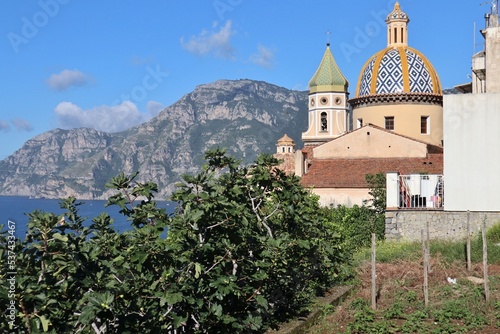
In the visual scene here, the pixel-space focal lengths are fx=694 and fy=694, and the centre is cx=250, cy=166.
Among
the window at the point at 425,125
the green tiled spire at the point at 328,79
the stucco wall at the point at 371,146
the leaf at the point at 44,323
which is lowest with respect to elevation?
the leaf at the point at 44,323

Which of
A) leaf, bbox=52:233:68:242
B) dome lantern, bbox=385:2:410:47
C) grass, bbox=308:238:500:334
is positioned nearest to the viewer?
leaf, bbox=52:233:68:242

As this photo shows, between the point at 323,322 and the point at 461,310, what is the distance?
2.54m

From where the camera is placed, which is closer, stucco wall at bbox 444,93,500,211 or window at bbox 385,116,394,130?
stucco wall at bbox 444,93,500,211

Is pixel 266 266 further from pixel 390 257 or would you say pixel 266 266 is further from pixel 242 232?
pixel 390 257

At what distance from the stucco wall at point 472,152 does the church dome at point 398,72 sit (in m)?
22.3

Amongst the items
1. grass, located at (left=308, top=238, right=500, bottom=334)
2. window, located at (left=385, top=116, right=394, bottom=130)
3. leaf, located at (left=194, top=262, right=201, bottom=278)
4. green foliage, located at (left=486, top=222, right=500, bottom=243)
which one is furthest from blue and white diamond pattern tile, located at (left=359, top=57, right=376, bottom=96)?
leaf, located at (left=194, top=262, right=201, bottom=278)

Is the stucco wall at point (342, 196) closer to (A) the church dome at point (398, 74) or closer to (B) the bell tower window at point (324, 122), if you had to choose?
(A) the church dome at point (398, 74)

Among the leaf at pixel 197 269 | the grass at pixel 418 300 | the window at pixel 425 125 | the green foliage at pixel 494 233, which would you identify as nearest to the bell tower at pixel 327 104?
the window at pixel 425 125

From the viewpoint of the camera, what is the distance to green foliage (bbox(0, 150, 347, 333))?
7035 millimetres

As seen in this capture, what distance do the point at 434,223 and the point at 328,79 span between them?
1538 inches

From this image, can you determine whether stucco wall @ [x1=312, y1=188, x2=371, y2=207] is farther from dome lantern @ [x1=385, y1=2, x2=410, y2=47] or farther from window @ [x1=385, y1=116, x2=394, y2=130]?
dome lantern @ [x1=385, y1=2, x2=410, y2=47]

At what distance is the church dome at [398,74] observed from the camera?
44.4 metres

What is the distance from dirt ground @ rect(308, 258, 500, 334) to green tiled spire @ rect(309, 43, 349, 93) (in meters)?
44.4

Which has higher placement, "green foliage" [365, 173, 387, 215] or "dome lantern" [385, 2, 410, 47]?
"dome lantern" [385, 2, 410, 47]
